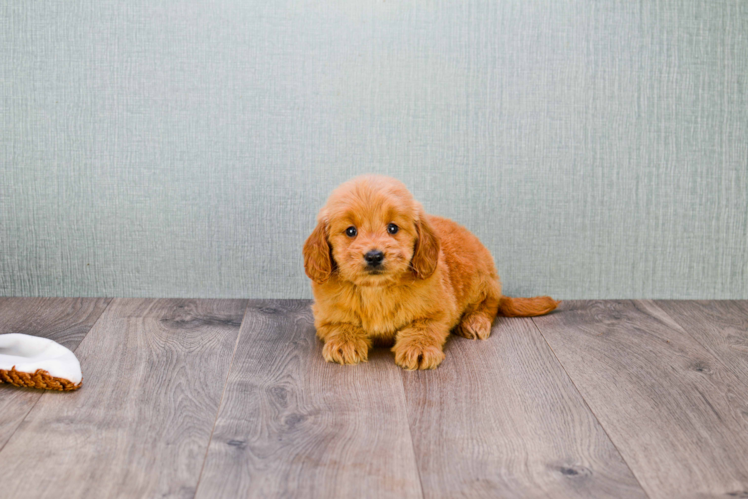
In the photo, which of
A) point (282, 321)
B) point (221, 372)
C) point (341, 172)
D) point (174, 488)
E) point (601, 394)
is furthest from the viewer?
point (341, 172)

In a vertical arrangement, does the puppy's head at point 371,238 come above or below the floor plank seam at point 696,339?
above

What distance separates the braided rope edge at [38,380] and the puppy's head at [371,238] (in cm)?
74

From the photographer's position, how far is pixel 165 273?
2746mm

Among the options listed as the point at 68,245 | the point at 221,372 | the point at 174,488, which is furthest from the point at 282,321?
the point at 174,488

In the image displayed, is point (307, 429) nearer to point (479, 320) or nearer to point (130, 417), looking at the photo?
point (130, 417)

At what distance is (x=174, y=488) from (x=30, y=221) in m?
1.69

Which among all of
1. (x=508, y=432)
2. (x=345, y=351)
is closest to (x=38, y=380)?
(x=345, y=351)

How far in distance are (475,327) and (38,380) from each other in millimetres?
1360

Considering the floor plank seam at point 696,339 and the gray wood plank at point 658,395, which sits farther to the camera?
the floor plank seam at point 696,339

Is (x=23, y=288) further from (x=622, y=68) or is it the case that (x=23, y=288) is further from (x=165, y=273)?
(x=622, y=68)

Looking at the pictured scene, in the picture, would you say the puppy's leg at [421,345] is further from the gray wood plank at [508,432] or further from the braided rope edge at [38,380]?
the braided rope edge at [38,380]

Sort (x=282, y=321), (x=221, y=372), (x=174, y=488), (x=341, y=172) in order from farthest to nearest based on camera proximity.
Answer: (x=341, y=172)
(x=282, y=321)
(x=221, y=372)
(x=174, y=488)

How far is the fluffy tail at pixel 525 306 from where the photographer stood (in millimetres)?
2576

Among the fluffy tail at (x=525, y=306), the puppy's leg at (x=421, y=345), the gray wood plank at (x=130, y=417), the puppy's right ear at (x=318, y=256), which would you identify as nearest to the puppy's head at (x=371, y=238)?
the puppy's right ear at (x=318, y=256)
